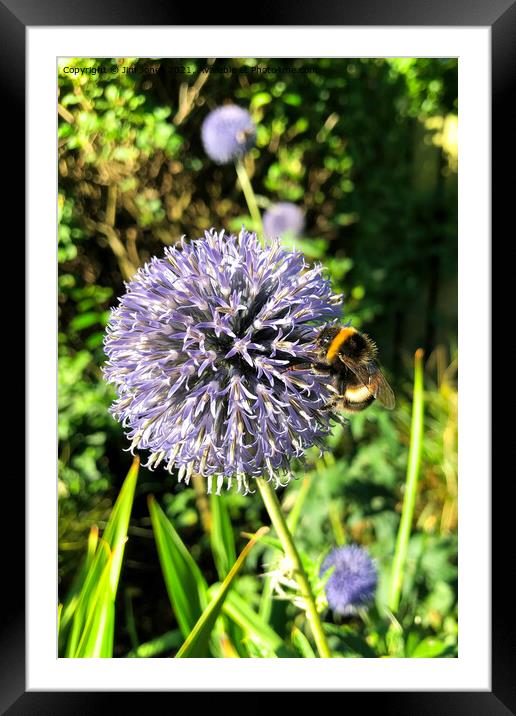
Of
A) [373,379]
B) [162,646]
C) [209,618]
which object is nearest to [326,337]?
[373,379]

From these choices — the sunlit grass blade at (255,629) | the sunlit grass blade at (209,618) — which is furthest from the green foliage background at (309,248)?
the sunlit grass blade at (209,618)

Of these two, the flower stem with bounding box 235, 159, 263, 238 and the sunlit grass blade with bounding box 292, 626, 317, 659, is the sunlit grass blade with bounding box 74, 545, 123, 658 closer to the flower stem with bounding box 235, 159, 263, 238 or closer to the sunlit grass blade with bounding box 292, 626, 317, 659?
the sunlit grass blade with bounding box 292, 626, 317, 659

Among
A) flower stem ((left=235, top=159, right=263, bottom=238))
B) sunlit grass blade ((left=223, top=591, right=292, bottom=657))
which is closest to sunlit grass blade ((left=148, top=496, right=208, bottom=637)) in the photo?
sunlit grass blade ((left=223, top=591, right=292, bottom=657))

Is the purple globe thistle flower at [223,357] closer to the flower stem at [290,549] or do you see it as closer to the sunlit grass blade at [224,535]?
the flower stem at [290,549]
